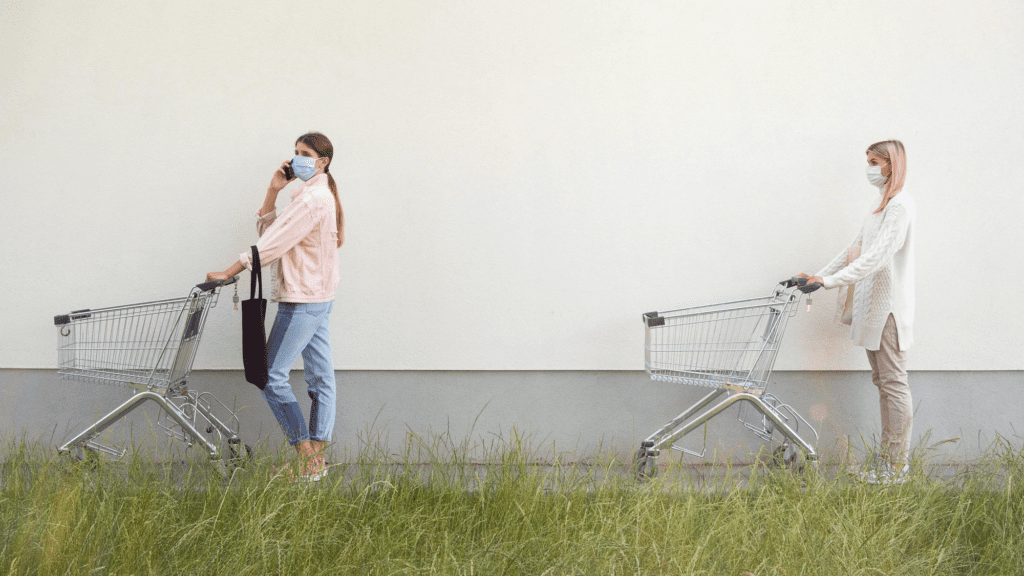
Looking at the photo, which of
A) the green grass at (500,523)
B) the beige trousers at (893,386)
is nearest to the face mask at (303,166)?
the green grass at (500,523)

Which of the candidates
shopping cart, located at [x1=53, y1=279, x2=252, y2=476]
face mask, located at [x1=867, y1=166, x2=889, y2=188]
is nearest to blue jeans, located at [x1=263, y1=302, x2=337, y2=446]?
shopping cart, located at [x1=53, y1=279, x2=252, y2=476]

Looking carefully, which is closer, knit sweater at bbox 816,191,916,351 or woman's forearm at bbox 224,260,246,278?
woman's forearm at bbox 224,260,246,278

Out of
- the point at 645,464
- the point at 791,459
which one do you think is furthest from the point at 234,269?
the point at 791,459

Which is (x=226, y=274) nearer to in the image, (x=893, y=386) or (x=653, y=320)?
(x=653, y=320)

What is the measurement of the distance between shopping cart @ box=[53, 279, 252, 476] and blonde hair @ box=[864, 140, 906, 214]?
341 cm

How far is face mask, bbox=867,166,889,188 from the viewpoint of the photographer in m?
3.32

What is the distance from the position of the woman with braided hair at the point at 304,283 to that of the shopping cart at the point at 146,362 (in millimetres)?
273

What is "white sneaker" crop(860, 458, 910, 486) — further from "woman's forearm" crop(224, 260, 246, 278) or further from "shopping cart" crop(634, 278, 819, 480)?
"woman's forearm" crop(224, 260, 246, 278)

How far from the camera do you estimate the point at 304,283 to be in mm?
3135

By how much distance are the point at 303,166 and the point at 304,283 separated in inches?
24.0

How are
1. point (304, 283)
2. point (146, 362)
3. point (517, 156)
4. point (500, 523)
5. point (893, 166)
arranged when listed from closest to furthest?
1. point (500, 523)
2. point (304, 283)
3. point (893, 166)
4. point (146, 362)
5. point (517, 156)

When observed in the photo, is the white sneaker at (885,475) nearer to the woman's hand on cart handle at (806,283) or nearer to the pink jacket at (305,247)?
the woman's hand on cart handle at (806,283)

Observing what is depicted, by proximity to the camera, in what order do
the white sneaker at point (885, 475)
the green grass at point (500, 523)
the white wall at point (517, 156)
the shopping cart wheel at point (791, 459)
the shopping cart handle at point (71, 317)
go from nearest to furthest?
the green grass at point (500, 523) < the white sneaker at point (885, 475) < the shopping cart wheel at point (791, 459) < the shopping cart handle at point (71, 317) < the white wall at point (517, 156)

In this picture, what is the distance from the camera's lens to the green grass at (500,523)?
221 cm
